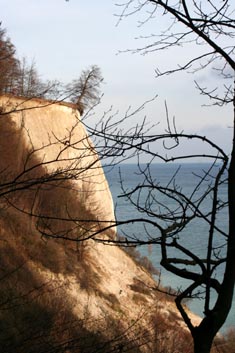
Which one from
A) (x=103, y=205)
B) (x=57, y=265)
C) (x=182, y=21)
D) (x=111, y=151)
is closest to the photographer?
(x=182, y=21)

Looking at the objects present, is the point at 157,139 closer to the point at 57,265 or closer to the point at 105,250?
the point at 57,265

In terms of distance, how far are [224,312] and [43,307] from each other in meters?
8.64

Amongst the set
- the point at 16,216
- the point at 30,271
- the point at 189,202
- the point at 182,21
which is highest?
the point at 182,21

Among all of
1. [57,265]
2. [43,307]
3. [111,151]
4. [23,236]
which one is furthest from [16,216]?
[111,151]

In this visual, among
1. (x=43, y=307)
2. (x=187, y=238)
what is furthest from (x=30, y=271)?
(x=187, y=238)

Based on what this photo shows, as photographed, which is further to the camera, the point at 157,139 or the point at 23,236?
the point at 23,236

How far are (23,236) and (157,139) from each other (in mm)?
15019

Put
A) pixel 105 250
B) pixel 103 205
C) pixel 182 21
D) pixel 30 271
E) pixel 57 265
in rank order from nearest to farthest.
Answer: pixel 182 21 → pixel 30 271 → pixel 57 265 → pixel 105 250 → pixel 103 205

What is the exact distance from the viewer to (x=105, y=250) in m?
20.6

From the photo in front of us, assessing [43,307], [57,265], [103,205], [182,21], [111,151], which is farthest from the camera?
[103,205]

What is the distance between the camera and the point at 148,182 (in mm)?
1981

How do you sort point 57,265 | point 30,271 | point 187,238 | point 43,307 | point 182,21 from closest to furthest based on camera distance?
1. point 182,21
2. point 43,307
3. point 30,271
4. point 57,265
5. point 187,238

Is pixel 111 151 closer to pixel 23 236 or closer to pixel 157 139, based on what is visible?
pixel 157 139

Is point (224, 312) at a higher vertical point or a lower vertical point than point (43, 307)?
higher
